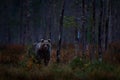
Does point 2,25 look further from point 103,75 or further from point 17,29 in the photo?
point 103,75

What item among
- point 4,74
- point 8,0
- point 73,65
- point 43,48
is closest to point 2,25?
point 8,0

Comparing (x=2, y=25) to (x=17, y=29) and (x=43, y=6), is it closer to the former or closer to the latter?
(x=17, y=29)

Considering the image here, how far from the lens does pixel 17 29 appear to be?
58688 mm

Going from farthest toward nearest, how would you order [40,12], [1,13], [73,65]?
[40,12] → [1,13] → [73,65]

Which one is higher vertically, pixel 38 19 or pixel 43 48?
pixel 38 19

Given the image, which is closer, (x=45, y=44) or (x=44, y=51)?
(x=45, y=44)

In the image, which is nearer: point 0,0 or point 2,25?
point 0,0

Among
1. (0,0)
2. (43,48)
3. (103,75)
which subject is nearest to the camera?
(103,75)

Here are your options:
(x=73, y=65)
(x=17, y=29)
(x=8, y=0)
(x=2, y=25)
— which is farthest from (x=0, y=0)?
(x=73, y=65)

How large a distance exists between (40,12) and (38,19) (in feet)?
7.49

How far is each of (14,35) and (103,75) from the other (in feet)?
166

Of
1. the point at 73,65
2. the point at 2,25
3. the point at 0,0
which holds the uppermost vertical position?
the point at 0,0

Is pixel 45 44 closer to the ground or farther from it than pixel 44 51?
farther from it

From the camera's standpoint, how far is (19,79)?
28.4 feet
